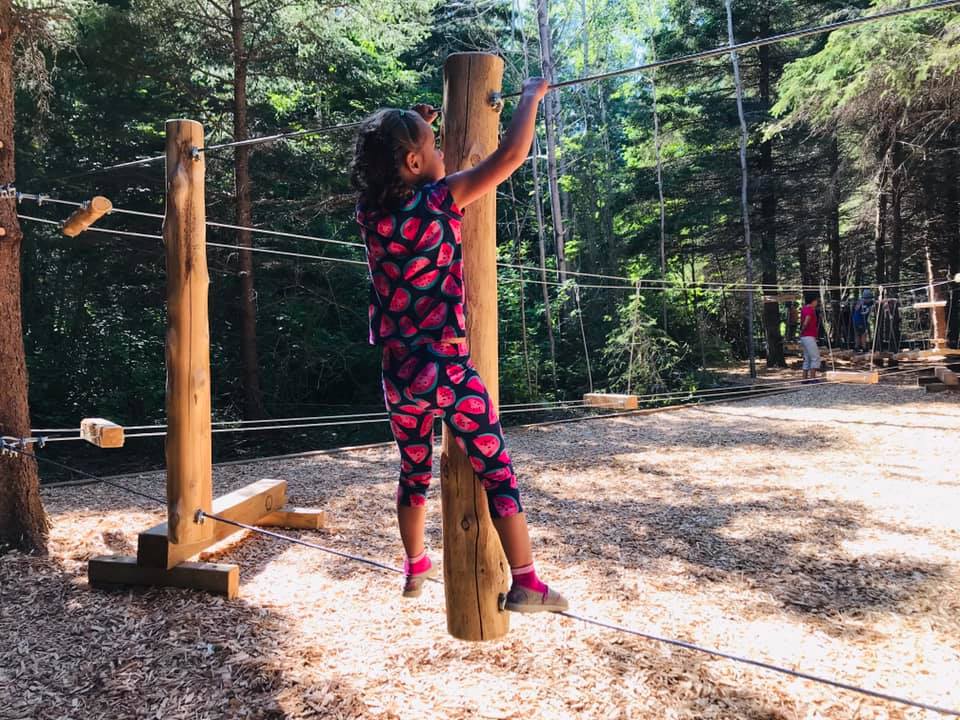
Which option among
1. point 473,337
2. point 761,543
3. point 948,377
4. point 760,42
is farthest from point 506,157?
point 948,377

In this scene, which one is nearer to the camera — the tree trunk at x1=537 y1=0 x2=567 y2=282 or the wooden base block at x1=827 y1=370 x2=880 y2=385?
A: the wooden base block at x1=827 y1=370 x2=880 y2=385

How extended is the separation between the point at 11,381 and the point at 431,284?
11.1 feet

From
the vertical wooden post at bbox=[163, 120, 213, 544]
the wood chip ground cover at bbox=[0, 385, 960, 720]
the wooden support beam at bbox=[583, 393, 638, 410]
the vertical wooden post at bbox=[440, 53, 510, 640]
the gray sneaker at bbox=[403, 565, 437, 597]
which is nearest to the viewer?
the vertical wooden post at bbox=[440, 53, 510, 640]

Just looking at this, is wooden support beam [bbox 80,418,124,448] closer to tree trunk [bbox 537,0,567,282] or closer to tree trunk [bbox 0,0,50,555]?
tree trunk [bbox 0,0,50,555]

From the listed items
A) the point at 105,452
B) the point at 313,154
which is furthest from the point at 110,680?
the point at 313,154

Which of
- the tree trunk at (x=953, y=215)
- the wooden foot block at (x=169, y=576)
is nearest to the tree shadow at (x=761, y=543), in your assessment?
the wooden foot block at (x=169, y=576)

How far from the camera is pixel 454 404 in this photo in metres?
1.80

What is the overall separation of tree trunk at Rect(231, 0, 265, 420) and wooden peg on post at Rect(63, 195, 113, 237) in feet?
18.1

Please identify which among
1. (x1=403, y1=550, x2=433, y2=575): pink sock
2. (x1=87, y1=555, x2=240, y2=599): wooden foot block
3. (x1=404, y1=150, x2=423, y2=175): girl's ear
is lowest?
(x1=87, y1=555, x2=240, y2=599): wooden foot block

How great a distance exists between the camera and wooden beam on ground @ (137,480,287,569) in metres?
3.57

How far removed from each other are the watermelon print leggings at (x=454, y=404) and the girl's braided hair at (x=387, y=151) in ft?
1.26

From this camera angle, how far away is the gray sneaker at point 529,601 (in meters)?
1.86

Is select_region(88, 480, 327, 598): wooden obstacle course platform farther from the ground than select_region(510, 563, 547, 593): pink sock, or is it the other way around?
select_region(510, 563, 547, 593): pink sock

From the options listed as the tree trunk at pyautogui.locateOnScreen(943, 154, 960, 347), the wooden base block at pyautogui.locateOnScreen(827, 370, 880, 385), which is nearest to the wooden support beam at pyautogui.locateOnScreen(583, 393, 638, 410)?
the wooden base block at pyautogui.locateOnScreen(827, 370, 880, 385)
